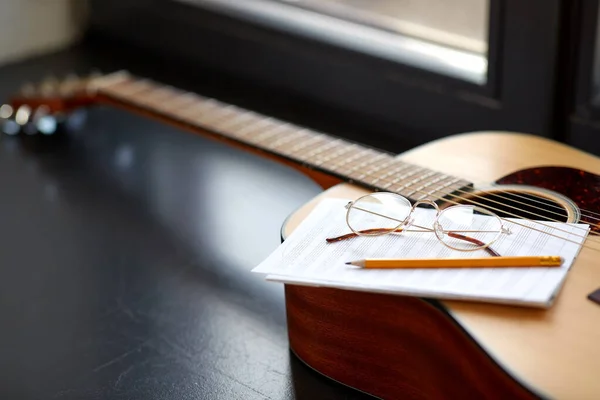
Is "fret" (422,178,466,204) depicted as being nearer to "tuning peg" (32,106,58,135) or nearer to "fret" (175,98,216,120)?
"fret" (175,98,216,120)

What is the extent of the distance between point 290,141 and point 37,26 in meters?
0.88

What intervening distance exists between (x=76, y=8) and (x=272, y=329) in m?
1.08

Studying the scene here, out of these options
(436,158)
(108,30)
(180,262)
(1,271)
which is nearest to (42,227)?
(1,271)

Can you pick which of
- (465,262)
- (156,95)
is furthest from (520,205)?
(156,95)

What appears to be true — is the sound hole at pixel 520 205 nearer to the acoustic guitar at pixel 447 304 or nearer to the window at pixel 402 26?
the acoustic guitar at pixel 447 304

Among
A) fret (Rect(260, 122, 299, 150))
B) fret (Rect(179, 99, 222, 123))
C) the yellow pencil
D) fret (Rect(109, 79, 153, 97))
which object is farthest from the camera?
fret (Rect(109, 79, 153, 97))

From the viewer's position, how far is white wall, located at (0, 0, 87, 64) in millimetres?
1954

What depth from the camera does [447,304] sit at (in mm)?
931

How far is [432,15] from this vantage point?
1545mm

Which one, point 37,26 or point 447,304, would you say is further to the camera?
point 37,26

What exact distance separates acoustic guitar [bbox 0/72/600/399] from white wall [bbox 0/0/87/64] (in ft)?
1.94

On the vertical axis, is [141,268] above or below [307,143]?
below

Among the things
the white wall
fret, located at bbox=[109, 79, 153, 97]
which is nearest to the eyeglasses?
fret, located at bbox=[109, 79, 153, 97]

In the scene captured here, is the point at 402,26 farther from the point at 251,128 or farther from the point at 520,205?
the point at 520,205
